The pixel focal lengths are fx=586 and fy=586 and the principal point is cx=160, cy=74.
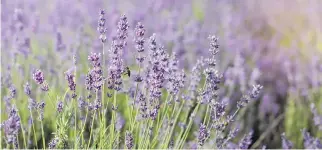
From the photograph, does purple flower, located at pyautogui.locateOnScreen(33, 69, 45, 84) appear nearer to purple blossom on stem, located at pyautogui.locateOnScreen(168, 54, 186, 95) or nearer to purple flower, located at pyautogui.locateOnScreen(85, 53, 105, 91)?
purple flower, located at pyautogui.locateOnScreen(85, 53, 105, 91)

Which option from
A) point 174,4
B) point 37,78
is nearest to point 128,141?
point 37,78

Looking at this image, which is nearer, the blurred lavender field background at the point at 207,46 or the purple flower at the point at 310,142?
the purple flower at the point at 310,142

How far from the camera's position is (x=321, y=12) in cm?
523

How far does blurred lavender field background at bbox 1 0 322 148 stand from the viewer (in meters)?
3.10

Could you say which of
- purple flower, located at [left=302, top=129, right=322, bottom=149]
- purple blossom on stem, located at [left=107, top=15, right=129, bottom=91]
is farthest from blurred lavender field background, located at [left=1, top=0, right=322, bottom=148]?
purple blossom on stem, located at [left=107, top=15, right=129, bottom=91]

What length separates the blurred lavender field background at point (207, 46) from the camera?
310 cm

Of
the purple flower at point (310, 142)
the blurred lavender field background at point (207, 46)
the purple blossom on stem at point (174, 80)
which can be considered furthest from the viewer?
the blurred lavender field background at point (207, 46)

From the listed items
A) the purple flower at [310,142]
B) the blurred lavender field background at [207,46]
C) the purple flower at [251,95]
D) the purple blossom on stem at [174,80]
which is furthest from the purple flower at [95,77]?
the purple flower at [310,142]

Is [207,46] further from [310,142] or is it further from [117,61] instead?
[117,61]

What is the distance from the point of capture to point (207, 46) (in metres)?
4.26

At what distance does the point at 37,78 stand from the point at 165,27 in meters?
2.41

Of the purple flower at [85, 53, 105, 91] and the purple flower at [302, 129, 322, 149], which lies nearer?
the purple flower at [85, 53, 105, 91]

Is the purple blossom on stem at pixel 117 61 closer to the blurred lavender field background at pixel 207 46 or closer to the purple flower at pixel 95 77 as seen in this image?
the purple flower at pixel 95 77

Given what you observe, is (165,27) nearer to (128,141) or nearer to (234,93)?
(234,93)
